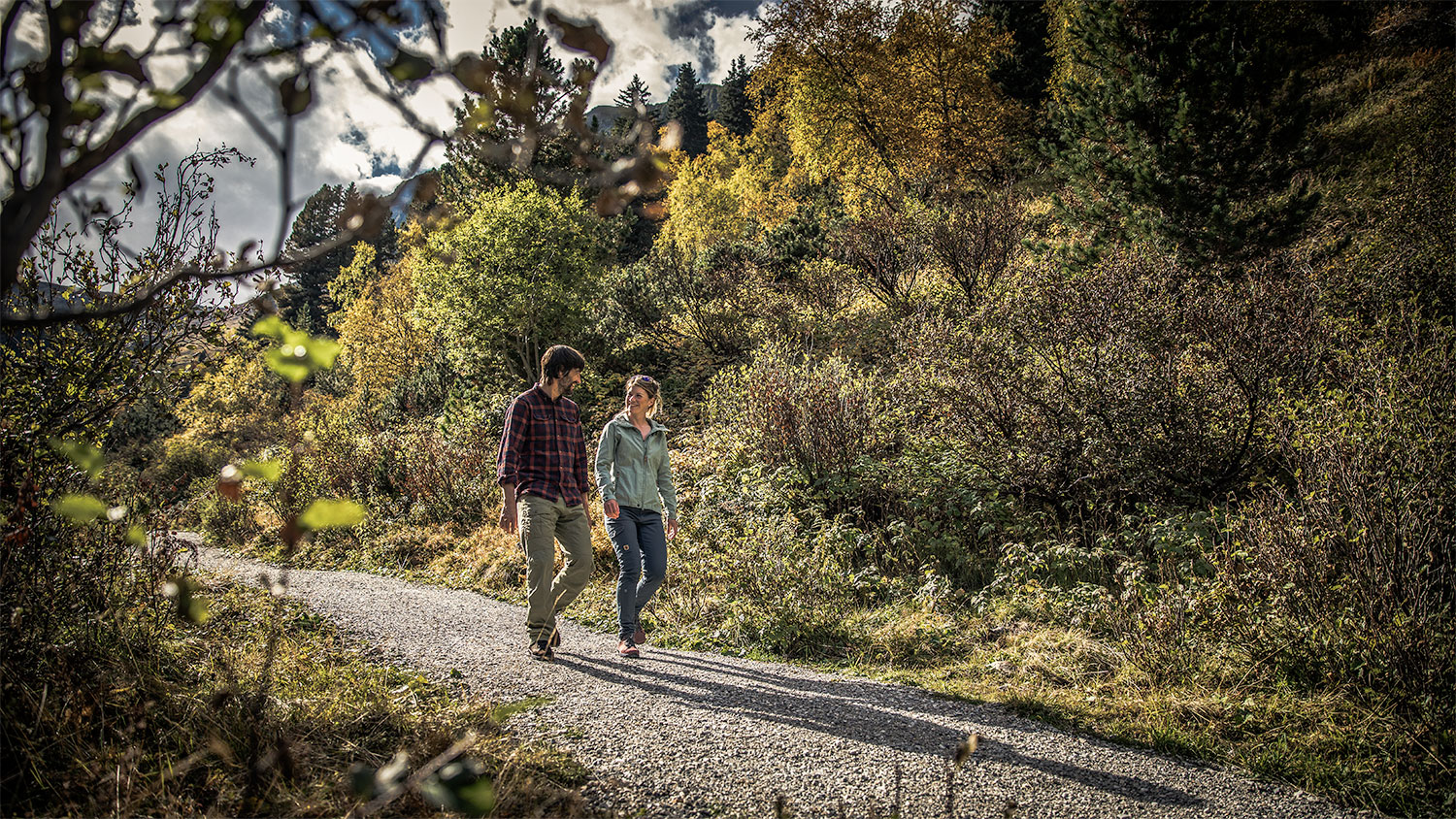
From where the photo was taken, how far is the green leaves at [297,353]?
1021mm

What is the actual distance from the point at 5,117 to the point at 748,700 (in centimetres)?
376

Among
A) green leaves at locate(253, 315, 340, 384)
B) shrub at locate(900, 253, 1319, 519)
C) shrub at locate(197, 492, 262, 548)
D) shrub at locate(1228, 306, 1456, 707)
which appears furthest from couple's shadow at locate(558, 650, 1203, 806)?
shrub at locate(197, 492, 262, 548)

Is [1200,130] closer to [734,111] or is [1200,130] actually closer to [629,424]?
[629,424]

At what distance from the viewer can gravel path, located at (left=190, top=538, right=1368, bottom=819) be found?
2.71 m

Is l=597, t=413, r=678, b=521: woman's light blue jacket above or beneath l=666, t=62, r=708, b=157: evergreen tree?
beneath

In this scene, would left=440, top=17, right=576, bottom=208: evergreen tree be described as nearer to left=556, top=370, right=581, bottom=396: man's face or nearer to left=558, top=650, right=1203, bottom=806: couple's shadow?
left=558, top=650, right=1203, bottom=806: couple's shadow

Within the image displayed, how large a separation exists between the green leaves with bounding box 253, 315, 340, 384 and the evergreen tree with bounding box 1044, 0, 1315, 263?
10696 millimetres

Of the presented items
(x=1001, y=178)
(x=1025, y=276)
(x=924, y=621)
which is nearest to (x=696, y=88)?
(x=1001, y=178)

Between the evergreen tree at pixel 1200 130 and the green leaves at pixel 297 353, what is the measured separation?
1070cm

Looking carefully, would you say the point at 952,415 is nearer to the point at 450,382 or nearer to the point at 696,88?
the point at 450,382

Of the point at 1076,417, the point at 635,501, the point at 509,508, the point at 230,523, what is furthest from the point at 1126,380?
the point at 230,523

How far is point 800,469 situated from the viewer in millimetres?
7973

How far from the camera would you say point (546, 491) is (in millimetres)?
4648

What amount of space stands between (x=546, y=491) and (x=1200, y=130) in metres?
10.4
